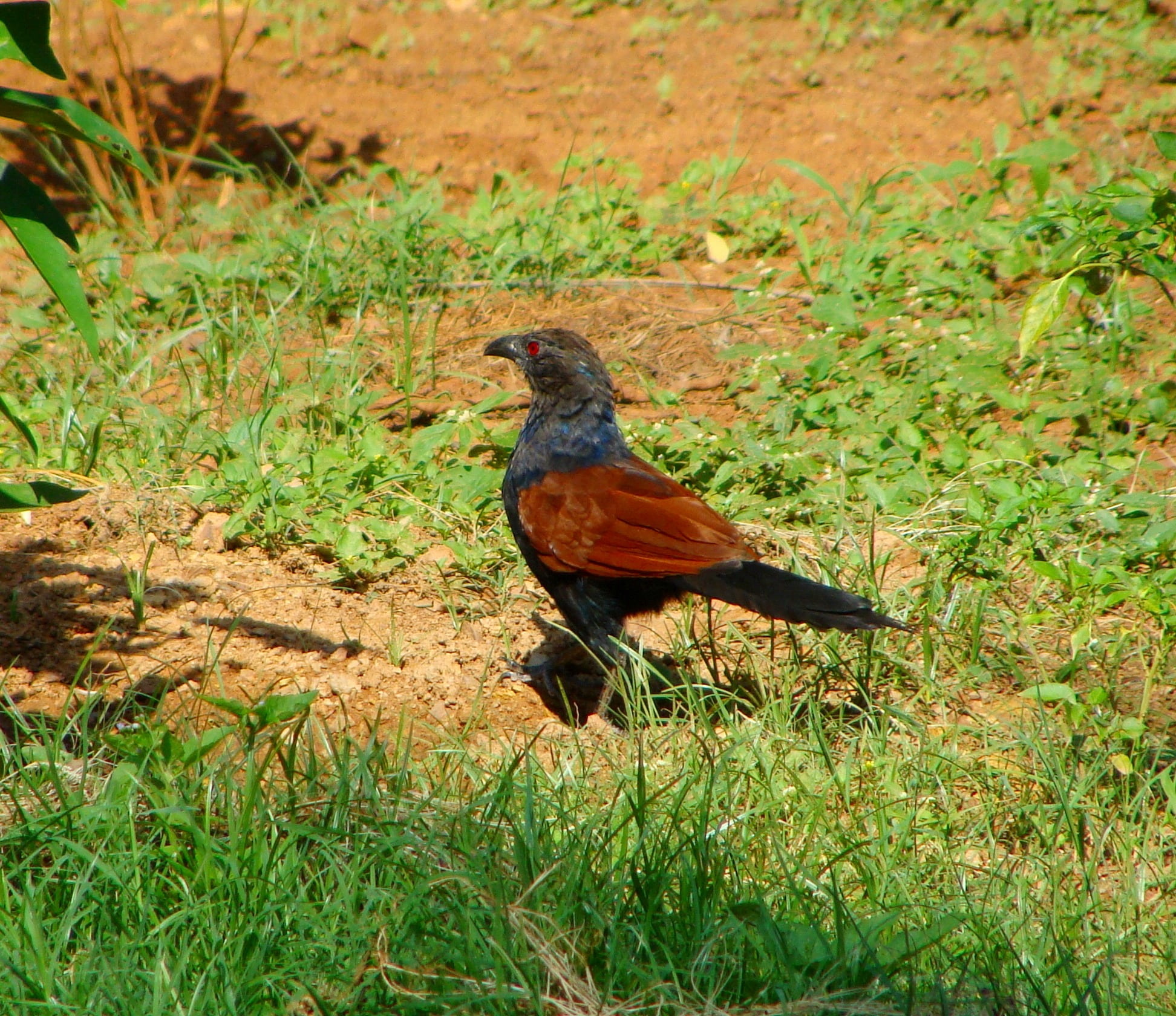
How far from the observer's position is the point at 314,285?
5.40 metres

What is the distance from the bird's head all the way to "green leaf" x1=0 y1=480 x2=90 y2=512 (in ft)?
6.16

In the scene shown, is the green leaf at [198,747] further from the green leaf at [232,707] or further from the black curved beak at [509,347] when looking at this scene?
the black curved beak at [509,347]

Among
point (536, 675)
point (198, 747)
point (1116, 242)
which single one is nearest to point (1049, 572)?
point (1116, 242)

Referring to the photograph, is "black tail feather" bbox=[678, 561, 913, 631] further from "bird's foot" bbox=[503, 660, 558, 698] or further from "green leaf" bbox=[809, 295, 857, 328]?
"green leaf" bbox=[809, 295, 857, 328]

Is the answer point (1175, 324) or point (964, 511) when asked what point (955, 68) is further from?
point (964, 511)

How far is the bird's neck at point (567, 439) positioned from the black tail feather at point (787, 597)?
75 centimetres

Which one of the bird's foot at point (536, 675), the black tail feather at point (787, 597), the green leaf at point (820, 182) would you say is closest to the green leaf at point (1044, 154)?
the green leaf at point (820, 182)

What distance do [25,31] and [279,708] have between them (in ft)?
4.76

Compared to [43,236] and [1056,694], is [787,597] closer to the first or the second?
[1056,694]

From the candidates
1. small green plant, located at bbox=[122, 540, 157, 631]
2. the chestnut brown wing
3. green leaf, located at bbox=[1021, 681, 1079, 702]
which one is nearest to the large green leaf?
small green plant, located at bbox=[122, 540, 157, 631]

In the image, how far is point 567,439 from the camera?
3.97 meters

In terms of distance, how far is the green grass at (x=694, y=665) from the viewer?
7.22 ft

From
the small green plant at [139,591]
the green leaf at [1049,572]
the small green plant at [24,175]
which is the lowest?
the small green plant at [139,591]

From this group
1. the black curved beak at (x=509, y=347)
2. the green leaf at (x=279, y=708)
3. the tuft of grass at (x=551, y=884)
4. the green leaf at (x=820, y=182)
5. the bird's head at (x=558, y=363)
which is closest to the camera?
the tuft of grass at (x=551, y=884)
